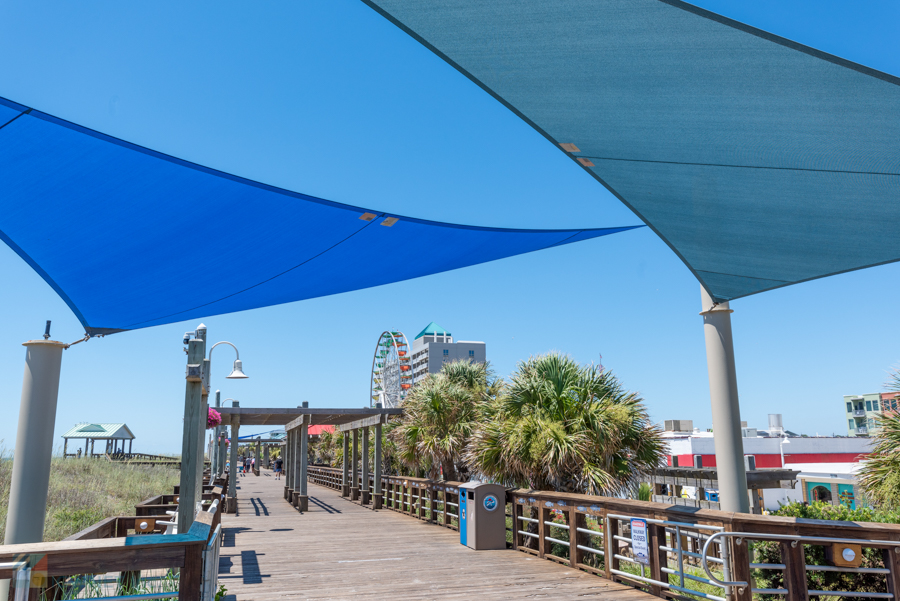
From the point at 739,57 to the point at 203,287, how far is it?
517 centimetres

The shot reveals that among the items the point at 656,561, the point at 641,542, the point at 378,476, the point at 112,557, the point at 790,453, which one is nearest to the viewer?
the point at 112,557

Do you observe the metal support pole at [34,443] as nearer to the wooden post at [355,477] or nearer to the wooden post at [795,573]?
the wooden post at [795,573]

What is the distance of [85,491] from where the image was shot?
1262 centimetres

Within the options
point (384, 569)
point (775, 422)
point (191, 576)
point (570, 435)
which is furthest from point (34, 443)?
point (775, 422)

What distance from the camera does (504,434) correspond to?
36.1 ft

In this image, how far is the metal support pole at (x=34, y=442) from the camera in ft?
14.6

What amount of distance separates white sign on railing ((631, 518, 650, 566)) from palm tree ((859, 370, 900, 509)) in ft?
12.8

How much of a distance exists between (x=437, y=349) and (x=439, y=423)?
104262mm

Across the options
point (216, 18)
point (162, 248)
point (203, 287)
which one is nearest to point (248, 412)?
point (203, 287)

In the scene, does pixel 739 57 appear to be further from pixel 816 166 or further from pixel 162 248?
pixel 162 248

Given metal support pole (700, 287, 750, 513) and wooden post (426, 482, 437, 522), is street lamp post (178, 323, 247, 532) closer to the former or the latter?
metal support pole (700, 287, 750, 513)

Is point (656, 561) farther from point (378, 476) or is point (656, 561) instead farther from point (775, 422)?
point (775, 422)

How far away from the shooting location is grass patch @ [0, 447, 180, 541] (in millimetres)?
9195

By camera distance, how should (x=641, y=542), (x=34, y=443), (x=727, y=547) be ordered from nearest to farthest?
(x=34, y=443), (x=727, y=547), (x=641, y=542)
